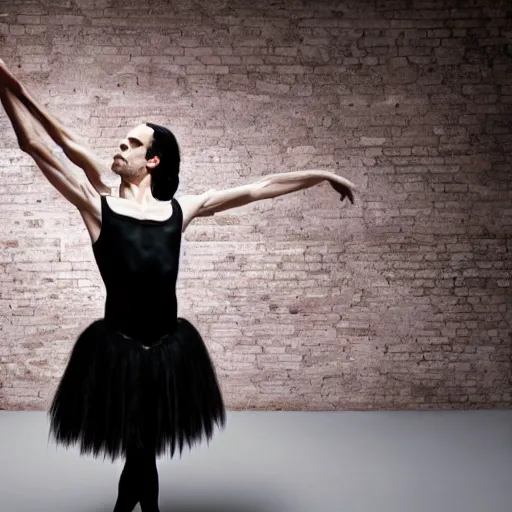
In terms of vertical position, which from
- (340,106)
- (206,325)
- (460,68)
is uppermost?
(460,68)

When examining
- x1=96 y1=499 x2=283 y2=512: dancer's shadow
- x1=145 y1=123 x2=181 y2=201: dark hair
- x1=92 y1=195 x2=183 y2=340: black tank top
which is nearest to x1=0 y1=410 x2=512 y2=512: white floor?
x1=96 y1=499 x2=283 y2=512: dancer's shadow

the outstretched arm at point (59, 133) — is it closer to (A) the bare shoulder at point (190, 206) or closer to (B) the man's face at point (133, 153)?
(B) the man's face at point (133, 153)

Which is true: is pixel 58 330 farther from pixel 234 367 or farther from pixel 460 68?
pixel 460 68

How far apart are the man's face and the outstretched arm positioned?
0.88 ft

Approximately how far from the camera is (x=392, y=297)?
177 inches

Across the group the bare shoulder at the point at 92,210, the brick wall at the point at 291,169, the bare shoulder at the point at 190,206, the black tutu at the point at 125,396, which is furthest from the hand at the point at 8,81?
the brick wall at the point at 291,169

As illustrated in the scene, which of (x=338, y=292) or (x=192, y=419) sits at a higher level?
(x=338, y=292)

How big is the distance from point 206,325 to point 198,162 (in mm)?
1168

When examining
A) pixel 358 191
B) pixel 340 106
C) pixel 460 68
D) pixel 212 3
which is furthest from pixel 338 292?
pixel 212 3

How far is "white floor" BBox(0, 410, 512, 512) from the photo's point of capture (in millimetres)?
2951

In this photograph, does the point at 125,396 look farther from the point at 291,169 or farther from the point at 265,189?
the point at 291,169

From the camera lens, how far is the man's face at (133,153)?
7.89 ft

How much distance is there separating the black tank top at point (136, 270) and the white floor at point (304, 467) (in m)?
1.04

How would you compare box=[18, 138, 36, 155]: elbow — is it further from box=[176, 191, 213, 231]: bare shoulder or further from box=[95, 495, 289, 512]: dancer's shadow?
box=[95, 495, 289, 512]: dancer's shadow
